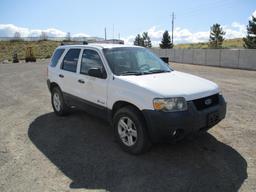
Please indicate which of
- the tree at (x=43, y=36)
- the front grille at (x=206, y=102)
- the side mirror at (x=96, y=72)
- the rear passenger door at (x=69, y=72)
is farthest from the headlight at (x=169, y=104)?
the tree at (x=43, y=36)

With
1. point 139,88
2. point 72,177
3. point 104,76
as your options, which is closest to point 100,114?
point 104,76

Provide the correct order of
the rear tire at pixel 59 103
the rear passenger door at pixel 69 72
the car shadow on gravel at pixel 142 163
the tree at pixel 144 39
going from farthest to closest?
the tree at pixel 144 39 < the rear tire at pixel 59 103 < the rear passenger door at pixel 69 72 < the car shadow on gravel at pixel 142 163

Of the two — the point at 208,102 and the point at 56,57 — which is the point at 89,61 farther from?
the point at 208,102

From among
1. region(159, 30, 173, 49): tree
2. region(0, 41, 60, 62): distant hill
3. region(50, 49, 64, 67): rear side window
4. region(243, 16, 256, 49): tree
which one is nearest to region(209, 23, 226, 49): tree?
region(159, 30, 173, 49): tree

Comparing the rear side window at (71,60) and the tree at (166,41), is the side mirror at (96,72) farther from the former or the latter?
the tree at (166,41)

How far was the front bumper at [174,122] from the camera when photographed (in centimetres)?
386

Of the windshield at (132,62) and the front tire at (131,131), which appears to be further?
the windshield at (132,62)

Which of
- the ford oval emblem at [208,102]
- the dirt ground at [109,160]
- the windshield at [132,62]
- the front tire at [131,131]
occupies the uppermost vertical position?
the windshield at [132,62]

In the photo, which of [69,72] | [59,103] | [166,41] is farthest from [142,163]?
[166,41]

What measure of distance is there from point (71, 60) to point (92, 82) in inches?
47.4

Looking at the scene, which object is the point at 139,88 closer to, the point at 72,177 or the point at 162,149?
the point at 162,149

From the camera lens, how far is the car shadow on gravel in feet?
11.6

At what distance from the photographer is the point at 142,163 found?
410 centimetres

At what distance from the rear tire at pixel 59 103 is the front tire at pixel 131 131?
2267 millimetres
